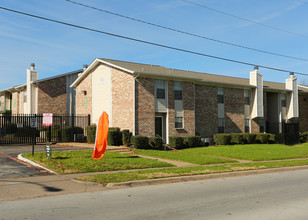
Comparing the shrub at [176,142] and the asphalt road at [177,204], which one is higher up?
the shrub at [176,142]

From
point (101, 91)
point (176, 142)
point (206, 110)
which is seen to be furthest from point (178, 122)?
point (101, 91)

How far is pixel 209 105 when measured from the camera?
29.4 m

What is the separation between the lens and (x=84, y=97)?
31.2m

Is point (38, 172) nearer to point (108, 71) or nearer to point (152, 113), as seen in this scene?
point (152, 113)

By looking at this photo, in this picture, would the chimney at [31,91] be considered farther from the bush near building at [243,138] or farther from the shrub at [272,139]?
the shrub at [272,139]

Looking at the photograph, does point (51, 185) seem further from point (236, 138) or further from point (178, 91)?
point (236, 138)

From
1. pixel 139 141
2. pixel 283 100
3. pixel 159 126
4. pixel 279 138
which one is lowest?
pixel 279 138

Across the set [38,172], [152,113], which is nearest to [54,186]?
[38,172]

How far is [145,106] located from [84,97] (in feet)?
29.4

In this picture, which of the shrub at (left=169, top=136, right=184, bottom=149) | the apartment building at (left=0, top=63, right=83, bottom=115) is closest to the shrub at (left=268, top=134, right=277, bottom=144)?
the shrub at (left=169, top=136, right=184, bottom=149)

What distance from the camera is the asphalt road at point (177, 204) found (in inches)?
266

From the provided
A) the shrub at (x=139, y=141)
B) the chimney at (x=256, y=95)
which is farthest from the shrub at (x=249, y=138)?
the shrub at (x=139, y=141)

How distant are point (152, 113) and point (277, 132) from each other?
17482 millimetres

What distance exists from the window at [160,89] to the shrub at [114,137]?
4365 millimetres
